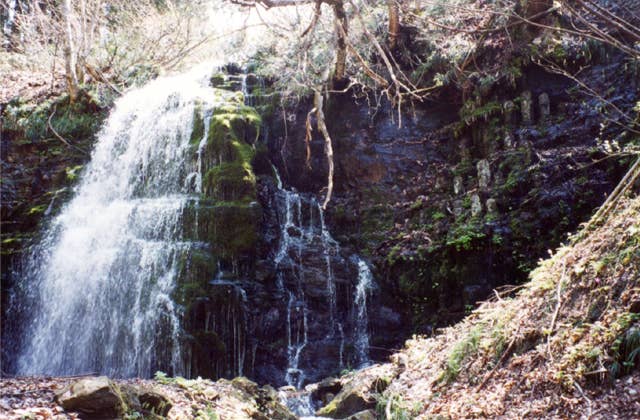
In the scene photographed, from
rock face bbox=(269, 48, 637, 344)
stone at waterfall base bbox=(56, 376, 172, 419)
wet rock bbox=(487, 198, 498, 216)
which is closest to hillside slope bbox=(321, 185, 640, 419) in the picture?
stone at waterfall base bbox=(56, 376, 172, 419)

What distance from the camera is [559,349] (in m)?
4.26

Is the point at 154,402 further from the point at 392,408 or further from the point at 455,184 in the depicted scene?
the point at 455,184

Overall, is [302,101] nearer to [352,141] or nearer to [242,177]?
[352,141]

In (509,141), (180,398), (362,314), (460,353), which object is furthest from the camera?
(509,141)

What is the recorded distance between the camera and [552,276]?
5391mm

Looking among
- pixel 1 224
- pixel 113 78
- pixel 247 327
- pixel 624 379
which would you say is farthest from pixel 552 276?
pixel 113 78

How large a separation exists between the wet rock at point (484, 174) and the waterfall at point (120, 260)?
251 inches

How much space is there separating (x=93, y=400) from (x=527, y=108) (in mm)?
10426

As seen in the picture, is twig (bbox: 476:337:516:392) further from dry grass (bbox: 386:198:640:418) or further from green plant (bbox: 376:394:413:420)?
green plant (bbox: 376:394:413:420)

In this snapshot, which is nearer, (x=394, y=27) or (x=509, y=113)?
(x=509, y=113)

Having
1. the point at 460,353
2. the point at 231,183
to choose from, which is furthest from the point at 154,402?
Result: the point at 231,183

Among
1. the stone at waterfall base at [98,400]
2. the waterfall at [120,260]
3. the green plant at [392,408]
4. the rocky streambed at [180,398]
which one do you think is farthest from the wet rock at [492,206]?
the stone at waterfall base at [98,400]

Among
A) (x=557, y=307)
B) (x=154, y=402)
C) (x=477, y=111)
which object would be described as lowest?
(x=154, y=402)

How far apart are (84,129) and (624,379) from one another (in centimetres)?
1388
